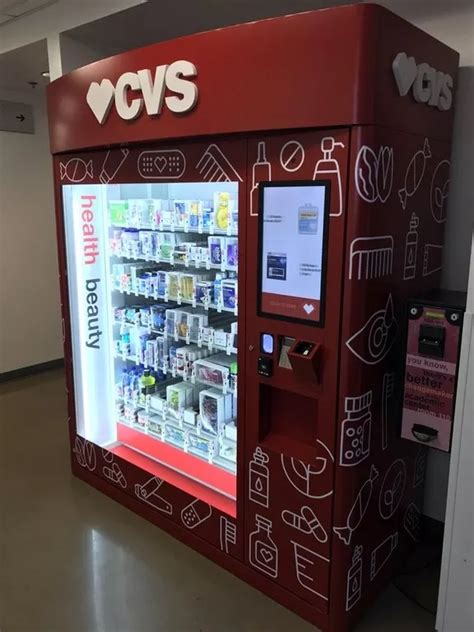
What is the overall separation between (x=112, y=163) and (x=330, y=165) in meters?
1.24

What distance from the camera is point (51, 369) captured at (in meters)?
5.20

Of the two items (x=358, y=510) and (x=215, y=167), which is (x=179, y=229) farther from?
(x=358, y=510)

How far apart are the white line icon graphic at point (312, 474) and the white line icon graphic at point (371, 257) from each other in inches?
27.0

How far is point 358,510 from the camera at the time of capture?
79.9 inches

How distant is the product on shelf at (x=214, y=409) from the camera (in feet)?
8.83

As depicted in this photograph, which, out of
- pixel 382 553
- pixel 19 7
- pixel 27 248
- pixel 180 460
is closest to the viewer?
pixel 382 553

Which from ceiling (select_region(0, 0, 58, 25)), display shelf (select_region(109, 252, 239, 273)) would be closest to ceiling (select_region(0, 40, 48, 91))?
ceiling (select_region(0, 0, 58, 25))

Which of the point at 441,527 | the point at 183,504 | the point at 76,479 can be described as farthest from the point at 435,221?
the point at 76,479

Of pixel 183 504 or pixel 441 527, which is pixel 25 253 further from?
pixel 441 527

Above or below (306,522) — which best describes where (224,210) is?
above

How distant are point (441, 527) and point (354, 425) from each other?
3.76 feet

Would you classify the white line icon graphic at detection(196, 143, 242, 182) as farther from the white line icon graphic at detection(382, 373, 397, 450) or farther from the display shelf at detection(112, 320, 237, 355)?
the white line icon graphic at detection(382, 373, 397, 450)

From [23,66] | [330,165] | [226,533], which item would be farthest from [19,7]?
[226,533]

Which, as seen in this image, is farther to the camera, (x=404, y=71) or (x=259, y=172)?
(x=259, y=172)
